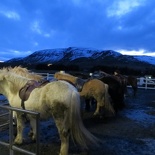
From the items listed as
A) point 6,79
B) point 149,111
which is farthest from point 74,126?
point 149,111

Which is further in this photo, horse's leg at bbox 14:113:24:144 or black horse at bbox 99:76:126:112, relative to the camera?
black horse at bbox 99:76:126:112

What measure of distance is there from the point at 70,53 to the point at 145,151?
532ft

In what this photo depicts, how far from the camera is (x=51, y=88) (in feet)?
15.4

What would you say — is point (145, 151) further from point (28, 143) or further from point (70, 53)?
point (70, 53)

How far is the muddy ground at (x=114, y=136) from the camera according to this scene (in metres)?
4.99

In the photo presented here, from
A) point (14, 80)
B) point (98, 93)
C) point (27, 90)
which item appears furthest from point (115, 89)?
point (27, 90)

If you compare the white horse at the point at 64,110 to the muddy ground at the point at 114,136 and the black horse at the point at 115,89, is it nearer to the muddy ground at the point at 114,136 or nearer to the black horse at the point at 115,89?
the muddy ground at the point at 114,136

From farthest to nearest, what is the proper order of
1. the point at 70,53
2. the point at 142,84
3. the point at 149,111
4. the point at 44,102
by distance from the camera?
1. the point at 70,53
2. the point at 142,84
3. the point at 149,111
4. the point at 44,102

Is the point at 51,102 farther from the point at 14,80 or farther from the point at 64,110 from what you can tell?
the point at 14,80

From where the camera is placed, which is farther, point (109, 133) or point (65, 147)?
point (109, 133)

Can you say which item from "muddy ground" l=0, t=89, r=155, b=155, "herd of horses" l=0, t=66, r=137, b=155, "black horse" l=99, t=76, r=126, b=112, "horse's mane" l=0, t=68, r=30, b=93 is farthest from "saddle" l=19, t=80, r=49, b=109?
"black horse" l=99, t=76, r=126, b=112

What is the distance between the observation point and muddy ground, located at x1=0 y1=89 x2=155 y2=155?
4.99 metres

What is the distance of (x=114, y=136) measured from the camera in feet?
20.1

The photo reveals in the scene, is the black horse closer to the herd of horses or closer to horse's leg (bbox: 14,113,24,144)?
the herd of horses
